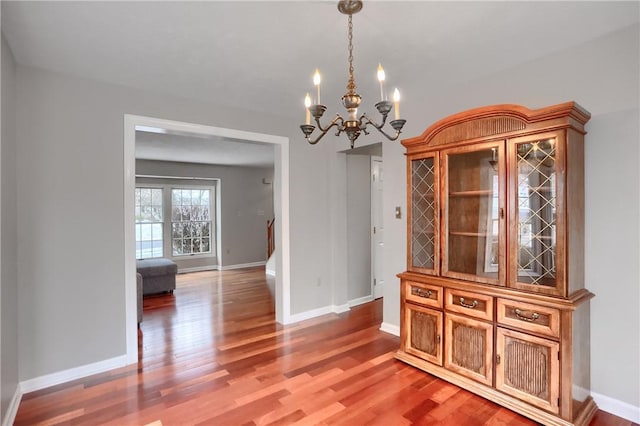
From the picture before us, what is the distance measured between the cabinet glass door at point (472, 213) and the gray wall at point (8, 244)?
3079mm

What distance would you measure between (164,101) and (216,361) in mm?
2510

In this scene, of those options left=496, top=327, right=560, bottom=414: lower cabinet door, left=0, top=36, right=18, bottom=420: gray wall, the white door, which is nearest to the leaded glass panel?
left=496, top=327, right=560, bottom=414: lower cabinet door

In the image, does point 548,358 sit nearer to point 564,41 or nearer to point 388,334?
point 388,334

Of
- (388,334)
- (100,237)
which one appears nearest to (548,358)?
(388,334)

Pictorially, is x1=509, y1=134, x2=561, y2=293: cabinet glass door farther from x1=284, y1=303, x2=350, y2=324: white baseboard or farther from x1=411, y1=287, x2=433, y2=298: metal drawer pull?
x1=284, y1=303, x2=350, y2=324: white baseboard

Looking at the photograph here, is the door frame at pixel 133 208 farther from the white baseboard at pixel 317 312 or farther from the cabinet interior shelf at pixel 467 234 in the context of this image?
the cabinet interior shelf at pixel 467 234

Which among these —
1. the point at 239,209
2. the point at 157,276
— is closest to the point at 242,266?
the point at 239,209

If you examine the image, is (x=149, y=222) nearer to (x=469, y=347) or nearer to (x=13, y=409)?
(x=13, y=409)

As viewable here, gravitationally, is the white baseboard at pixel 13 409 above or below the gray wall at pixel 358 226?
below

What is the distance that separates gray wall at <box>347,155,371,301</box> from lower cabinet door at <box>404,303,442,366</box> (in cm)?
181

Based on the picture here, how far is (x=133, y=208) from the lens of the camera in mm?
3018

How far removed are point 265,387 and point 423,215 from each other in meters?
1.91

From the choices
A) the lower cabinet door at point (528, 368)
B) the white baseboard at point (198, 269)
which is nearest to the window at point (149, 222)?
the white baseboard at point (198, 269)

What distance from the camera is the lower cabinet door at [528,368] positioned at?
209cm
